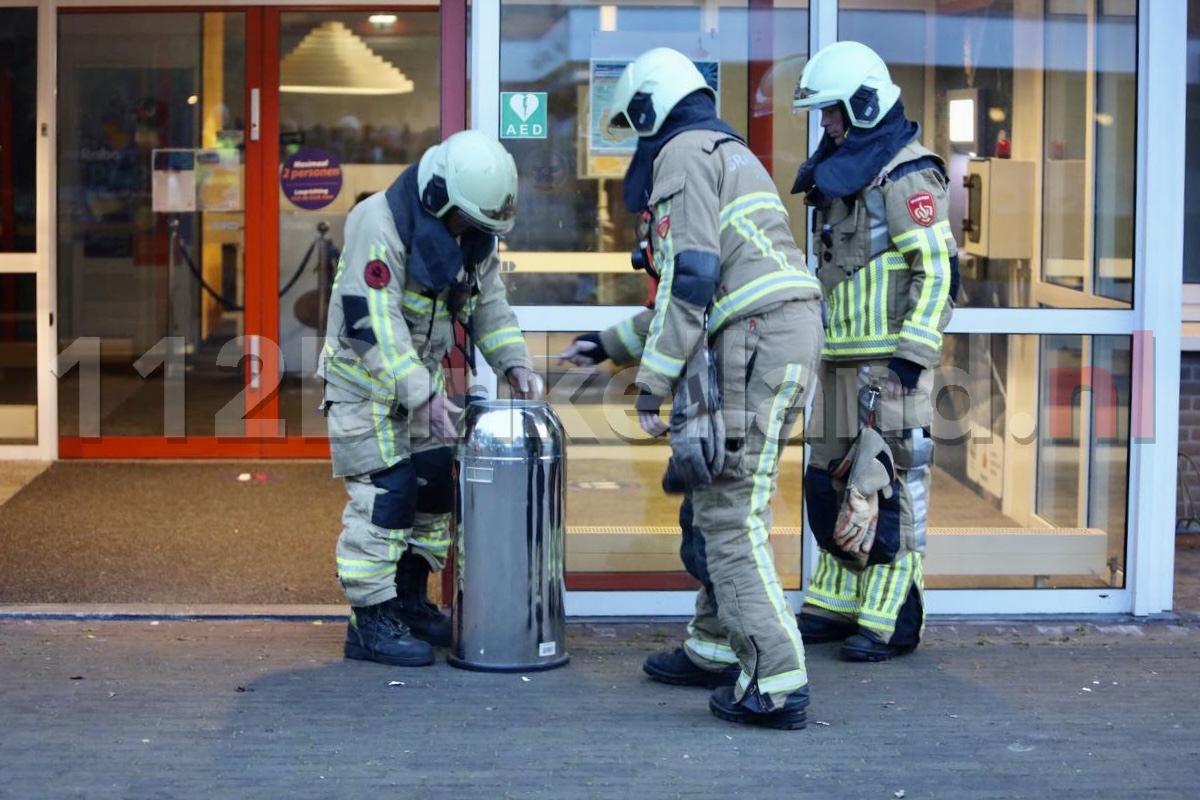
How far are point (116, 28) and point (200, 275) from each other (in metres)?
1.38

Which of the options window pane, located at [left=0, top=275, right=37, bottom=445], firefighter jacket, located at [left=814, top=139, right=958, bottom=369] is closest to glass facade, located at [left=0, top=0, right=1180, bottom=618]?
firefighter jacket, located at [left=814, top=139, right=958, bottom=369]

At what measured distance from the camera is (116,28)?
30.6 ft

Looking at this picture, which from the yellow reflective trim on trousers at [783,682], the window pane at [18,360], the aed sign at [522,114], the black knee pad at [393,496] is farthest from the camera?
the window pane at [18,360]

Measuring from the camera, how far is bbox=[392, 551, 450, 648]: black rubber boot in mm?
6121

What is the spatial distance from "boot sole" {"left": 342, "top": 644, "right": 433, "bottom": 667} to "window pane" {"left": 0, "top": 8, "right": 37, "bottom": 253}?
14.0 ft

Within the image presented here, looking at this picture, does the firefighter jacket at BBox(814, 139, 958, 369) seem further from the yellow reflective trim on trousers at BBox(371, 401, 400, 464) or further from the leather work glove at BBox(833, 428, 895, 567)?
the yellow reflective trim on trousers at BBox(371, 401, 400, 464)

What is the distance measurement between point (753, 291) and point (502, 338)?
3.65 feet

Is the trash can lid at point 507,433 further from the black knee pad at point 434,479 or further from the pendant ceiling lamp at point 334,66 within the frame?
the pendant ceiling lamp at point 334,66

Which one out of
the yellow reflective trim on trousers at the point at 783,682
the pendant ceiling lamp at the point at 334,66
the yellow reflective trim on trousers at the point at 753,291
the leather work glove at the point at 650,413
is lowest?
the yellow reflective trim on trousers at the point at 783,682

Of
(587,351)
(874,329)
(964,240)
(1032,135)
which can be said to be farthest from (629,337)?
(1032,135)

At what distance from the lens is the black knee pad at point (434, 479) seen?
593 cm

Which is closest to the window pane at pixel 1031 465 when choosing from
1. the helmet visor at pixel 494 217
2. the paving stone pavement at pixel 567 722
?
the paving stone pavement at pixel 567 722

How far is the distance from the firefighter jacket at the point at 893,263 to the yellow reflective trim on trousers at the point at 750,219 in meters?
0.72

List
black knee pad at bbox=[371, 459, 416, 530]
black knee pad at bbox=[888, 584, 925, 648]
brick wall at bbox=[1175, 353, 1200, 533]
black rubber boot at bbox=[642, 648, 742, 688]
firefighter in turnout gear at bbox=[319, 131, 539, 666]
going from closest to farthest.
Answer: firefighter in turnout gear at bbox=[319, 131, 539, 666], black rubber boot at bbox=[642, 648, 742, 688], black knee pad at bbox=[371, 459, 416, 530], black knee pad at bbox=[888, 584, 925, 648], brick wall at bbox=[1175, 353, 1200, 533]
